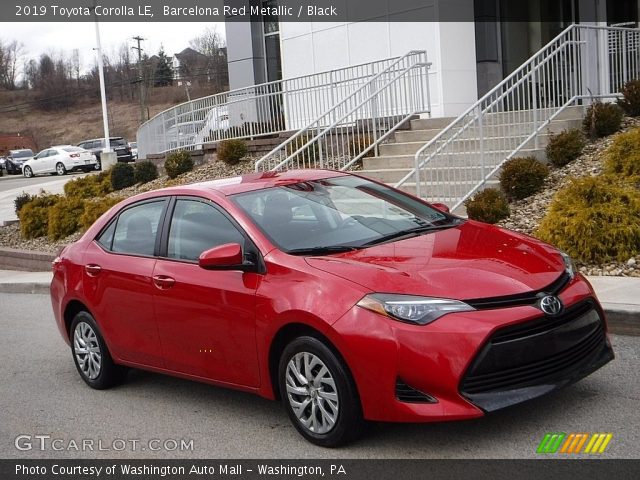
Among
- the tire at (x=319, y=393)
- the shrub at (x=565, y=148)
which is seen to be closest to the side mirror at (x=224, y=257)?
the tire at (x=319, y=393)

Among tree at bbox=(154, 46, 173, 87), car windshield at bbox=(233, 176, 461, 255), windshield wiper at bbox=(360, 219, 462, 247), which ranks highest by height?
tree at bbox=(154, 46, 173, 87)

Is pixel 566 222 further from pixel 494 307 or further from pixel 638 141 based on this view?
pixel 494 307

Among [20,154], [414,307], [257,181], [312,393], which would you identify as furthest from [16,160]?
[414,307]

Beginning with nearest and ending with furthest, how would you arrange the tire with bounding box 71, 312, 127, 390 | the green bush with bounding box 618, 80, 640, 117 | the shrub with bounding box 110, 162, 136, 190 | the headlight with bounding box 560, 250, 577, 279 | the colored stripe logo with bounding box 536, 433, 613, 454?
the colored stripe logo with bounding box 536, 433, 613, 454 → the headlight with bounding box 560, 250, 577, 279 → the tire with bounding box 71, 312, 127, 390 → the green bush with bounding box 618, 80, 640, 117 → the shrub with bounding box 110, 162, 136, 190

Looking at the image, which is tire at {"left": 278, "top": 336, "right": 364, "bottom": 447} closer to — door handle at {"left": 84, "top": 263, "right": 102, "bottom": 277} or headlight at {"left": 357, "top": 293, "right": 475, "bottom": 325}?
headlight at {"left": 357, "top": 293, "right": 475, "bottom": 325}

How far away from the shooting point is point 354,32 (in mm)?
19250

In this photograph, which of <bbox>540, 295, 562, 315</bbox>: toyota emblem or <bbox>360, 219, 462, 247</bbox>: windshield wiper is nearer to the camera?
<bbox>540, 295, 562, 315</bbox>: toyota emblem

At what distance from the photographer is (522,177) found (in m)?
11.1

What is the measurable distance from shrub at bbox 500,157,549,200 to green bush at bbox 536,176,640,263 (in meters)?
1.68

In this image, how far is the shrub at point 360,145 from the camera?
14.9m

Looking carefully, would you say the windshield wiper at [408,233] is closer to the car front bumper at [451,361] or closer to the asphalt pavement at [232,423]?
the car front bumper at [451,361]

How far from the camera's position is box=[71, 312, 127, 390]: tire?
22.1 ft

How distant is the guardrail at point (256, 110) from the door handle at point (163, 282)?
1046 cm

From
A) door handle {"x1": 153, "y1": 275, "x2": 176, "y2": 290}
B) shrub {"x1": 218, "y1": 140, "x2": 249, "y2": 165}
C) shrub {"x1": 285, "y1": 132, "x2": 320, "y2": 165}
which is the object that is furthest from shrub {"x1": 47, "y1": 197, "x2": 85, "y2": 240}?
door handle {"x1": 153, "y1": 275, "x2": 176, "y2": 290}
